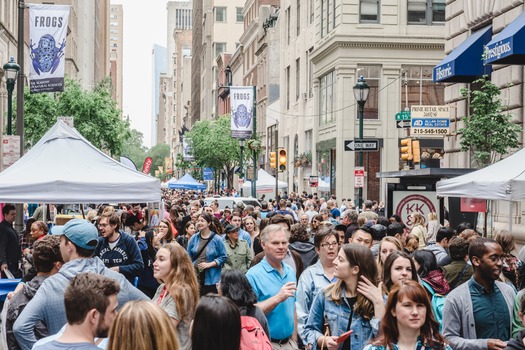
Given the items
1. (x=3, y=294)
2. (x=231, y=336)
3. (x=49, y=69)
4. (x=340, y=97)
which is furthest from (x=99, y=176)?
(x=340, y=97)

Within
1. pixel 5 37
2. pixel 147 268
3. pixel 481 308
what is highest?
pixel 5 37

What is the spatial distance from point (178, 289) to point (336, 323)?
1297 mm

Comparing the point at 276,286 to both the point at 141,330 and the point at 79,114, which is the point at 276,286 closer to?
the point at 141,330

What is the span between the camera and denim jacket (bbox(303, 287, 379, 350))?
22.2 feet

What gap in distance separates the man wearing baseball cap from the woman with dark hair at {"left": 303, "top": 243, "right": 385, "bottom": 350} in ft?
4.58

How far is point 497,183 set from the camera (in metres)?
12.0

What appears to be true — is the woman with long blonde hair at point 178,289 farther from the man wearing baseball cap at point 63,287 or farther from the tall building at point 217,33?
the tall building at point 217,33

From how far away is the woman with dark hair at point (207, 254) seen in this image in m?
13.1

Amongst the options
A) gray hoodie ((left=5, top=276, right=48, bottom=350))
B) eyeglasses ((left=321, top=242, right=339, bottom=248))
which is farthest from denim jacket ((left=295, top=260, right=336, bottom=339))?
gray hoodie ((left=5, top=276, right=48, bottom=350))

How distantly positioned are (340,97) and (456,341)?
38.6 metres

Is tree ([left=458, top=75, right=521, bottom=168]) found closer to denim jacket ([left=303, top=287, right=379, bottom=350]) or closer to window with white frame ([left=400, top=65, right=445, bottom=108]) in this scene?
denim jacket ([left=303, top=287, right=379, bottom=350])

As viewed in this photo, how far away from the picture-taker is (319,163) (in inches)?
1991

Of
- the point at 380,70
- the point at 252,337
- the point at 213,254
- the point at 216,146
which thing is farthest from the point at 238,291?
the point at 216,146

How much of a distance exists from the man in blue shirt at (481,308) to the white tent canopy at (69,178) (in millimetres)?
7075
